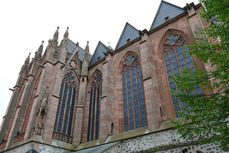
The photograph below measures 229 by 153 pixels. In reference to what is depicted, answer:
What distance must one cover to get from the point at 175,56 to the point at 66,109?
37.4 ft

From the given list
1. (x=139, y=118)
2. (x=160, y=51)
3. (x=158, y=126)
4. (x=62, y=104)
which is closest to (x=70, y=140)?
(x=62, y=104)

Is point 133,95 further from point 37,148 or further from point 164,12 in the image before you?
point 164,12

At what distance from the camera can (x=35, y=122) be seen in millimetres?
15602

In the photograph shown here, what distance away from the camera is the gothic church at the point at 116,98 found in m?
13.1

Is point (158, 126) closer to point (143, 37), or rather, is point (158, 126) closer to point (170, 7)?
point (143, 37)

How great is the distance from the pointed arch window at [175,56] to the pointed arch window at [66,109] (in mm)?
10120

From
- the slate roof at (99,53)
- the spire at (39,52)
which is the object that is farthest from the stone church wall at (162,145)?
the spire at (39,52)

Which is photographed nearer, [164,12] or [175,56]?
[175,56]

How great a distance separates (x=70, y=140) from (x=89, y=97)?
193 inches

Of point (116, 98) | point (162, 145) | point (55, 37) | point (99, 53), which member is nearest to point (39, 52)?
point (55, 37)

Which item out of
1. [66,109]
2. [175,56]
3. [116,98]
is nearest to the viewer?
[175,56]

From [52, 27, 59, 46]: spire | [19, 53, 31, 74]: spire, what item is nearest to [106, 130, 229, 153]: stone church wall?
[52, 27, 59, 46]: spire

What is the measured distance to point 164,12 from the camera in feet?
63.8

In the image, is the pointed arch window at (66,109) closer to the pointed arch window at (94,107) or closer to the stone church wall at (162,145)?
the pointed arch window at (94,107)
